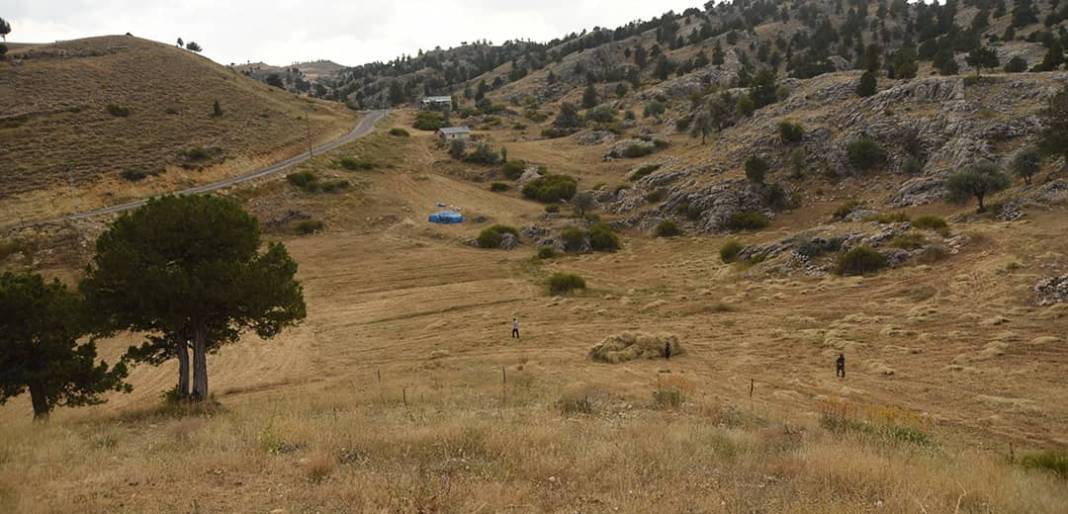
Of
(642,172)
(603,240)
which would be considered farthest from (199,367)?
(642,172)

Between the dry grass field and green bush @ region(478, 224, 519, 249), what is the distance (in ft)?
11.0

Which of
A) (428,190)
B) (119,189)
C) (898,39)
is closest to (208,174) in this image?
(119,189)

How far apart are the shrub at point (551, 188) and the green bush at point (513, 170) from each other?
4.91 metres

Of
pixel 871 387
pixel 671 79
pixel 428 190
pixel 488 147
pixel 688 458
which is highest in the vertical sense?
pixel 671 79

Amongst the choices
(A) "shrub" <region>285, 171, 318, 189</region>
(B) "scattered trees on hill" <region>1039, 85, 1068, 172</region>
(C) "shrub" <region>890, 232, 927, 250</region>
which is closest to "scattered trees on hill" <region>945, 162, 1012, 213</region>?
(B) "scattered trees on hill" <region>1039, 85, 1068, 172</region>

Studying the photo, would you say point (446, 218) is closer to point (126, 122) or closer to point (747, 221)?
point (747, 221)

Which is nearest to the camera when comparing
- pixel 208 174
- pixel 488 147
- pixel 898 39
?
pixel 208 174

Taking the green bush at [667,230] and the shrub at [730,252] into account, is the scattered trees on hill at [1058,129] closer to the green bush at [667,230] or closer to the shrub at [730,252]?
the shrub at [730,252]

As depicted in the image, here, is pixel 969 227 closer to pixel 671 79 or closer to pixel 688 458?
pixel 688 458

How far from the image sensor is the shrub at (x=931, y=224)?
39.2 m

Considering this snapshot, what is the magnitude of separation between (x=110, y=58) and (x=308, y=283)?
83.6m

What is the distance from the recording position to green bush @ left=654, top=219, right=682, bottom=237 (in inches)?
2274

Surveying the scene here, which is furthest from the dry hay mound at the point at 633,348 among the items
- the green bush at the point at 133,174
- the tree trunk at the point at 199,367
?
the green bush at the point at 133,174

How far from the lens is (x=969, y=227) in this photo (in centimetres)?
3831
